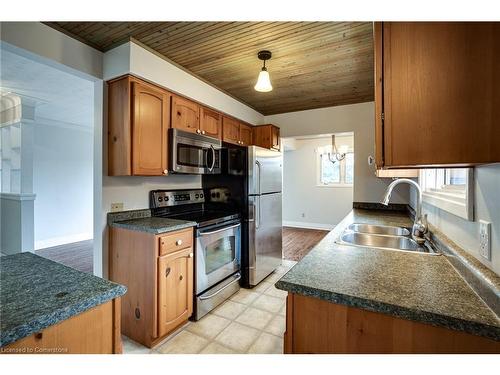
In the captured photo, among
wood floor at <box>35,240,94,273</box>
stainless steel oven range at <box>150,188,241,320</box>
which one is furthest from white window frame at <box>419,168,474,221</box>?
wood floor at <box>35,240,94,273</box>

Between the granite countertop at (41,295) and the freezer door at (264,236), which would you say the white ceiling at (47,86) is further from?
the freezer door at (264,236)

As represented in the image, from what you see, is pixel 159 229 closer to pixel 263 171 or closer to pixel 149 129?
pixel 149 129

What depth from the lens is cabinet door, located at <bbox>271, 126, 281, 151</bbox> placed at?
3.63 meters

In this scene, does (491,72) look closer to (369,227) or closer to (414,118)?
(414,118)

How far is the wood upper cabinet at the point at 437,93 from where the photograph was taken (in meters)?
0.69

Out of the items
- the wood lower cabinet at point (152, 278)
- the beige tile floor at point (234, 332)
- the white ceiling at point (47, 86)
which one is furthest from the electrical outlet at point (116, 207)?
the white ceiling at point (47, 86)

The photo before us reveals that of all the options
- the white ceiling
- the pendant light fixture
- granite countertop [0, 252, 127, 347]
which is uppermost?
the white ceiling

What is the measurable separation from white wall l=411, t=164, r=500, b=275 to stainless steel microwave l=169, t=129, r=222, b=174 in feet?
6.69

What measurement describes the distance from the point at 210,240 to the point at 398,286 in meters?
1.65

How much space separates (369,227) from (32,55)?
9.60 feet

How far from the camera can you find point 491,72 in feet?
2.25

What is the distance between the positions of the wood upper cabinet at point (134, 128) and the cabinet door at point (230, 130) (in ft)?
3.17

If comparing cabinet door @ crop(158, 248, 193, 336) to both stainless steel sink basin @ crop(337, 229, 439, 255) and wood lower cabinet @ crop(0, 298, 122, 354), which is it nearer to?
wood lower cabinet @ crop(0, 298, 122, 354)
